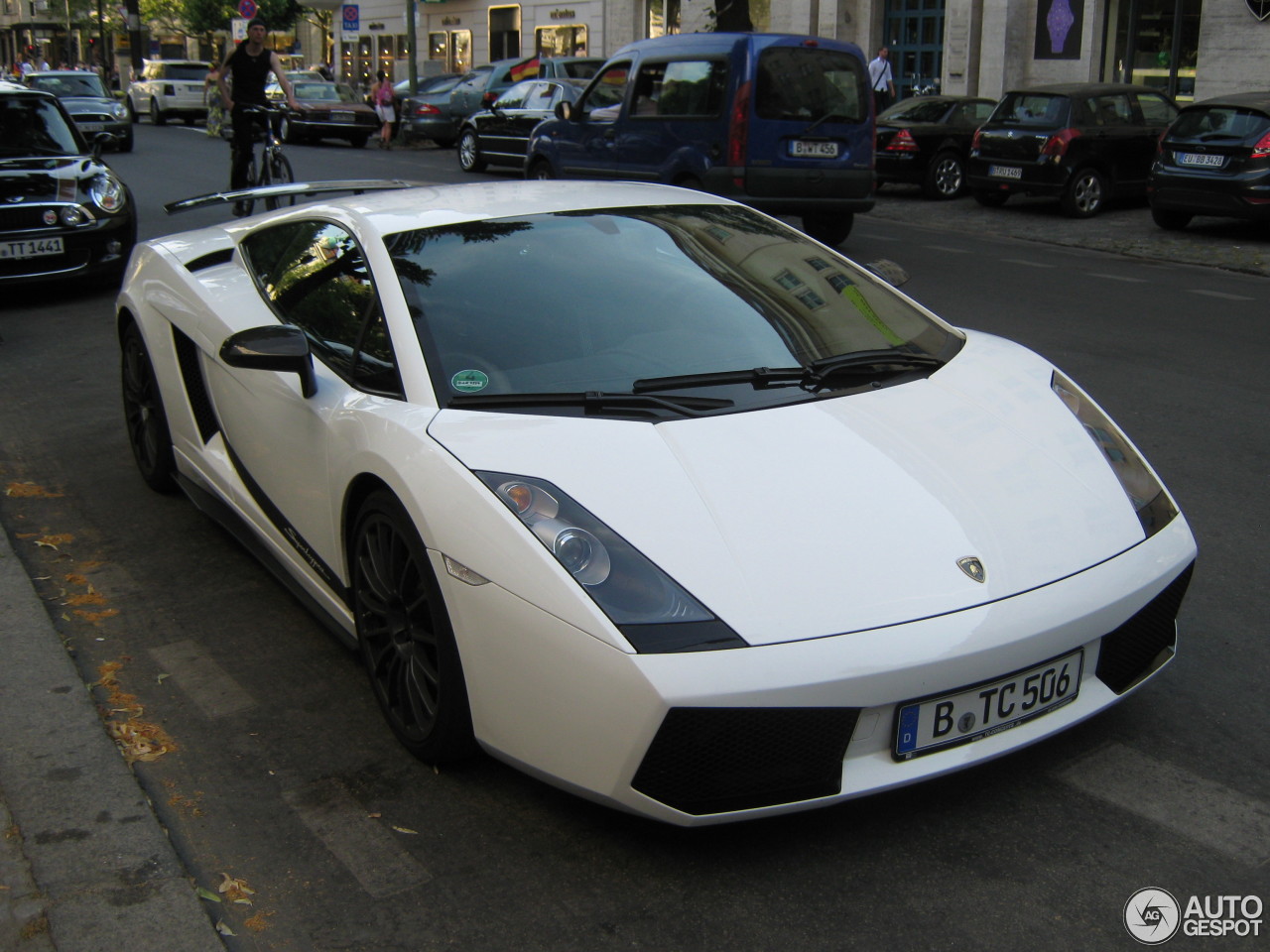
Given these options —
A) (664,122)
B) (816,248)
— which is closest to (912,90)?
(664,122)

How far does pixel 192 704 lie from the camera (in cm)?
367

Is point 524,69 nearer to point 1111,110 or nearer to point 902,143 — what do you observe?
point 902,143

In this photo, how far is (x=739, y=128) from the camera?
12.3 metres

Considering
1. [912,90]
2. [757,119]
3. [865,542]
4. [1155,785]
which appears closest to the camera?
[865,542]

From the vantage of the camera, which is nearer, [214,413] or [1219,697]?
[1219,697]

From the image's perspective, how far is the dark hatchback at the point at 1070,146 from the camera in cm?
1582

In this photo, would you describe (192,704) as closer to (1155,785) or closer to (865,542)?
(865,542)

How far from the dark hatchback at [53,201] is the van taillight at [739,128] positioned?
509cm

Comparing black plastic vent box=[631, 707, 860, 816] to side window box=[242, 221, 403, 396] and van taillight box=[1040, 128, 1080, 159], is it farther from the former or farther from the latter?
van taillight box=[1040, 128, 1080, 159]

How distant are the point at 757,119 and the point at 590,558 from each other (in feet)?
33.2

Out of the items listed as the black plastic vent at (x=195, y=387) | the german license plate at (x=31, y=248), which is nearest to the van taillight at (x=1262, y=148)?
the german license plate at (x=31, y=248)

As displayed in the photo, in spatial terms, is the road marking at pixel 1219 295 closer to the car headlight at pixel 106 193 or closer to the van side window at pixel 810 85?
the van side window at pixel 810 85

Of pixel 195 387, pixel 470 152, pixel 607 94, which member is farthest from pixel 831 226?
pixel 470 152

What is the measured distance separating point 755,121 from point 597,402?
9557mm
